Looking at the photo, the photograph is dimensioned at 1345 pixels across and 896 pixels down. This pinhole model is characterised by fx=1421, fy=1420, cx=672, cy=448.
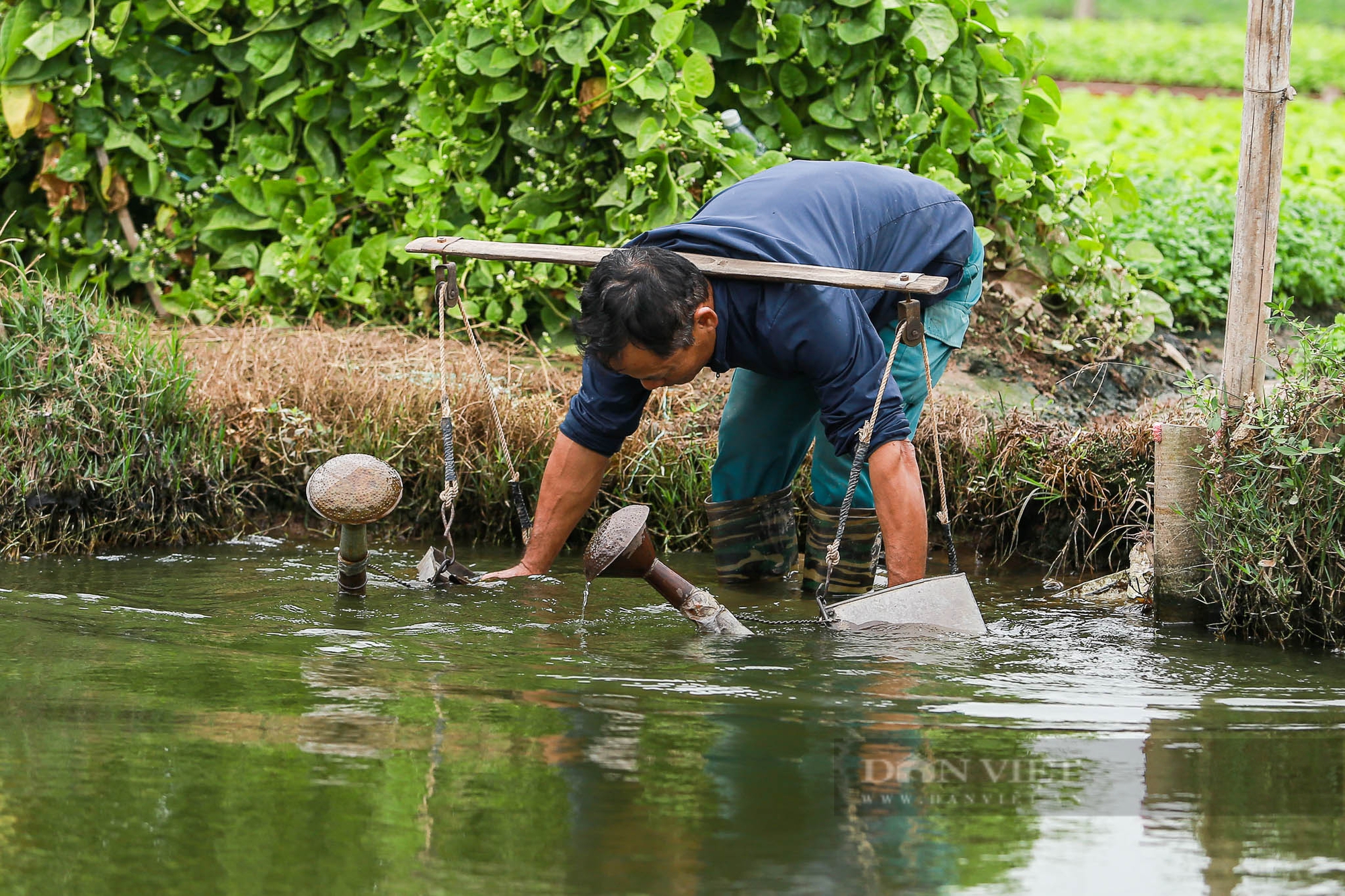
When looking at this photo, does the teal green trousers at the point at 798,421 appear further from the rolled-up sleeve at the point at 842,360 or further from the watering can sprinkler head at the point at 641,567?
the watering can sprinkler head at the point at 641,567

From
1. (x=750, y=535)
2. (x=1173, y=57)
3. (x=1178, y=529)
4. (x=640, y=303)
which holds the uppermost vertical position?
(x=1173, y=57)

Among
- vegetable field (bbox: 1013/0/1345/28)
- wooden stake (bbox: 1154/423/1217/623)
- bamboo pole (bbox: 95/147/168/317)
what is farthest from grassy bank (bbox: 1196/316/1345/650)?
vegetable field (bbox: 1013/0/1345/28)

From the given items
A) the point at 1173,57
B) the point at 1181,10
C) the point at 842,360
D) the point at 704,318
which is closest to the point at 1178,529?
the point at 842,360

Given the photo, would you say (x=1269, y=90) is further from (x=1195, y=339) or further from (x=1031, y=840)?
(x=1195, y=339)

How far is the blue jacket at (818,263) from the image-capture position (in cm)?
369

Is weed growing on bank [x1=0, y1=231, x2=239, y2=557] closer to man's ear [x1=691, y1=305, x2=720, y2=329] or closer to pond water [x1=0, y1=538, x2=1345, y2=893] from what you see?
pond water [x1=0, y1=538, x2=1345, y2=893]

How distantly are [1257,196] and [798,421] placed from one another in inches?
60.2

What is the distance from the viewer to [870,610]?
144 inches

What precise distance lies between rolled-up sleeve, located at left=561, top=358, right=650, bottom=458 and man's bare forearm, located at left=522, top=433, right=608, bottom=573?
4 cm

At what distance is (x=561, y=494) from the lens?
4.18m

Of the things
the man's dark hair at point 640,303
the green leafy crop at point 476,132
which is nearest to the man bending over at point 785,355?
the man's dark hair at point 640,303

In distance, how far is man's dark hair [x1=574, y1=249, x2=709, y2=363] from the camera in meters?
3.48

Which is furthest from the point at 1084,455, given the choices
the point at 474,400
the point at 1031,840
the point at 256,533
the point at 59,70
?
the point at 59,70

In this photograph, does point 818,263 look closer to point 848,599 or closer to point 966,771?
point 848,599
